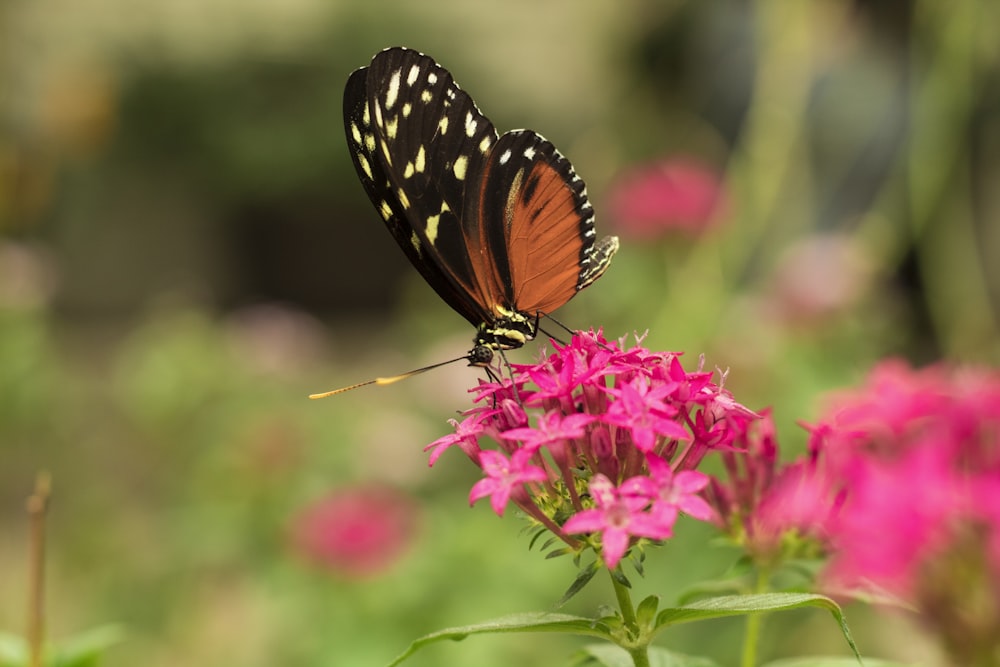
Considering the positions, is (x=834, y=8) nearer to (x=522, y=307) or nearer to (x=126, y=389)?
(x=522, y=307)

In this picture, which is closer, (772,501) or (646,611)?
(646,611)

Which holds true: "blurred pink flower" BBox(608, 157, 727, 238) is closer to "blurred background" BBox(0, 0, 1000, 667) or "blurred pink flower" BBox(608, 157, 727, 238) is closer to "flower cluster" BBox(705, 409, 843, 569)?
"blurred background" BBox(0, 0, 1000, 667)

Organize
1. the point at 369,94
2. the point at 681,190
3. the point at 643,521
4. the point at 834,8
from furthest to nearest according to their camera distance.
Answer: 1. the point at 834,8
2. the point at 681,190
3. the point at 369,94
4. the point at 643,521

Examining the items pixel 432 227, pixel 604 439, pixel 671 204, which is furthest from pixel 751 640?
pixel 671 204

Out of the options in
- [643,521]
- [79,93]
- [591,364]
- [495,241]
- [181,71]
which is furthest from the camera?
[181,71]

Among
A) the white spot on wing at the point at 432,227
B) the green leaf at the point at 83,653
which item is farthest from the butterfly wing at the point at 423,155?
the green leaf at the point at 83,653

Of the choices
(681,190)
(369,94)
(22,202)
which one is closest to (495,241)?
(369,94)

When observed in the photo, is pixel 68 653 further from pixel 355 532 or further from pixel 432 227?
pixel 355 532
